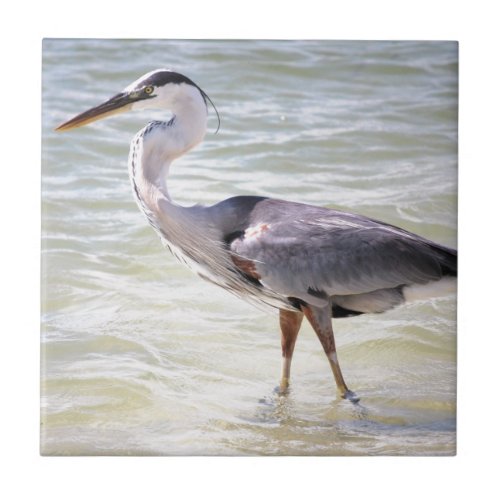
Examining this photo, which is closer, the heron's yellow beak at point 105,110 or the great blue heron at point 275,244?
the great blue heron at point 275,244

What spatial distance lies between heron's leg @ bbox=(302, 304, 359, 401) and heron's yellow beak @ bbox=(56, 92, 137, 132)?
3.34 ft

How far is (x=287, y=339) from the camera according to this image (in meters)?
3.79

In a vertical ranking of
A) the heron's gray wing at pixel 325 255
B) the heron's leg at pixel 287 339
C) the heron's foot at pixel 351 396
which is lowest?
the heron's foot at pixel 351 396

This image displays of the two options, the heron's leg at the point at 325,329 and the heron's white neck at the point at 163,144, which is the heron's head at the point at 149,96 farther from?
the heron's leg at the point at 325,329

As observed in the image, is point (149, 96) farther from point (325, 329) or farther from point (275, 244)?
point (325, 329)

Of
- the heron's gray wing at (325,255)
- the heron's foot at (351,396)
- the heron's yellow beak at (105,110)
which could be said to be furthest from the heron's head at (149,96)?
the heron's foot at (351,396)

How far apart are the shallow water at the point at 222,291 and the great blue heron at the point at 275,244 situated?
81 millimetres

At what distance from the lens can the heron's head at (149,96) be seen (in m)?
3.75

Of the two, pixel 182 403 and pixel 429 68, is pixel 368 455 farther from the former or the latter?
pixel 429 68

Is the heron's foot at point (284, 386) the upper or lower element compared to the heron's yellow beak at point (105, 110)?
lower

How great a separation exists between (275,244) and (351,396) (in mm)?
658

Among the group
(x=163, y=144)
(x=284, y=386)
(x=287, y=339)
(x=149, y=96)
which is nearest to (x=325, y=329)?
(x=287, y=339)

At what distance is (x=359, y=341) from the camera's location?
3.81m

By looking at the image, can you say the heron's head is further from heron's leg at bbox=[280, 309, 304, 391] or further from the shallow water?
heron's leg at bbox=[280, 309, 304, 391]
